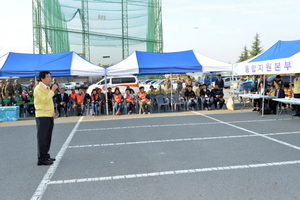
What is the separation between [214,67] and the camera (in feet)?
42.3

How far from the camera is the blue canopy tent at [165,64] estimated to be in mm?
12375

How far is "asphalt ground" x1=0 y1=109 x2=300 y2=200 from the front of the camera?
12.4ft

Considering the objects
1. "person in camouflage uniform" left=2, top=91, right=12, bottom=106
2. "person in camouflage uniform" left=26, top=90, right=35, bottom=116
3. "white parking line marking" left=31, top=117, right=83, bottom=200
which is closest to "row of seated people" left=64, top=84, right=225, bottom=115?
"person in camouflage uniform" left=26, top=90, right=35, bottom=116

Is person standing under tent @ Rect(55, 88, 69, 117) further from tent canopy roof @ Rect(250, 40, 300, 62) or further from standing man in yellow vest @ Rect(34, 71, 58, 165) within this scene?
tent canopy roof @ Rect(250, 40, 300, 62)

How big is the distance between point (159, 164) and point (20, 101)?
395 inches

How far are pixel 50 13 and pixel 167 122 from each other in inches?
811

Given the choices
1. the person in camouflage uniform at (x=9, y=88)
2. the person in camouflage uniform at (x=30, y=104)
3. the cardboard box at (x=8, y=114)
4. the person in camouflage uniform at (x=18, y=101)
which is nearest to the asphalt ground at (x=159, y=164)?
the cardboard box at (x=8, y=114)

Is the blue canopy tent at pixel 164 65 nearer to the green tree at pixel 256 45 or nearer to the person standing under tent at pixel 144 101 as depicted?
the person standing under tent at pixel 144 101

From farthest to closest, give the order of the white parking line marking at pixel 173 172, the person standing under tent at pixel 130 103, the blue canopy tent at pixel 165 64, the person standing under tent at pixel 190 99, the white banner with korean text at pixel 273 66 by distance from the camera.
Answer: the person standing under tent at pixel 190 99, the person standing under tent at pixel 130 103, the blue canopy tent at pixel 165 64, the white banner with korean text at pixel 273 66, the white parking line marking at pixel 173 172

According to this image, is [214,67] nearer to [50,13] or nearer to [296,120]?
[296,120]

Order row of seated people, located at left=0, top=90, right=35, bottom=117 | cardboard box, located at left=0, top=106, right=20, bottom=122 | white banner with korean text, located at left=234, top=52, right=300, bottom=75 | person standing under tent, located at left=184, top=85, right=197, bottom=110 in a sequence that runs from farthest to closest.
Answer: person standing under tent, located at left=184, top=85, right=197, bottom=110 < row of seated people, located at left=0, top=90, right=35, bottom=117 < cardboard box, located at left=0, top=106, right=20, bottom=122 < white banner with korean text, located at left=234, top=52, right=300, bottom=75

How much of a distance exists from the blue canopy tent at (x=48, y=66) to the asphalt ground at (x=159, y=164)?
4126mm

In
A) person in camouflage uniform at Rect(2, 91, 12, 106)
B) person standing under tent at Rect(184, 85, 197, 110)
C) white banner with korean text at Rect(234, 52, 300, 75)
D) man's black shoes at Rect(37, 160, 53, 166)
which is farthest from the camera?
person standing under tent at Rect(184, 85, 197, 110)

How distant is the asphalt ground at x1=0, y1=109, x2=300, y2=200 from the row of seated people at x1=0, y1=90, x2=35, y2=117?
4.48m
